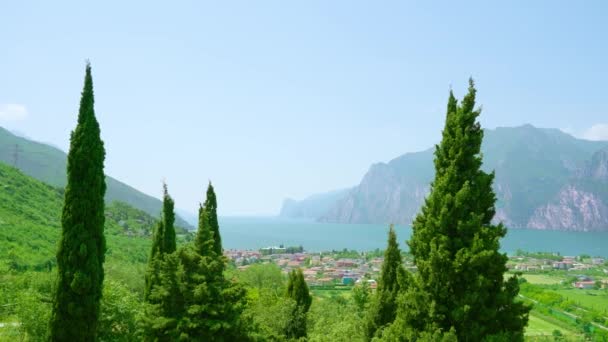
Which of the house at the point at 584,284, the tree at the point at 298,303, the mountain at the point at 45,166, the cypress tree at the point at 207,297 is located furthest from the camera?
the mountain at the point at 45,166

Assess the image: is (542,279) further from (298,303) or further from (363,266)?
(298,303)

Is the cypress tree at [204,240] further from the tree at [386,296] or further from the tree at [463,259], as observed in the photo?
the tree at [386,296]

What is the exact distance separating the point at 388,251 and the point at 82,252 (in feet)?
35.5

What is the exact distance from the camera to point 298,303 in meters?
26.7

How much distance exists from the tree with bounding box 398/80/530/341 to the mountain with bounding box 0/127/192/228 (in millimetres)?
152418

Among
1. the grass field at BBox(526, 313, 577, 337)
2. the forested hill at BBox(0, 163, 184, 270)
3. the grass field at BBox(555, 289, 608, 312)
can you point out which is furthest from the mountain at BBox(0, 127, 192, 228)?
the grass field at BBox(526, 313, 577, 337)

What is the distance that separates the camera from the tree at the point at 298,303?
23.8 m

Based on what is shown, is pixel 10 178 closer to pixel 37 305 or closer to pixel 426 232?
pixel 37 305

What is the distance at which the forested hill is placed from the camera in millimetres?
39869

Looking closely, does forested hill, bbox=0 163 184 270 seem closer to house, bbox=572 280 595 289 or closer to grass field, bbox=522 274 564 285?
grass field, bbox=522 274 564 285

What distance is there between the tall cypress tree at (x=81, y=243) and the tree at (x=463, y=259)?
26.9ft

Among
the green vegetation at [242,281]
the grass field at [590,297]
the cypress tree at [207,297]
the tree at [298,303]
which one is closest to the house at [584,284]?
the grass field at [590,297]

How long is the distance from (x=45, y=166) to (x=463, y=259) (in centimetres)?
18309

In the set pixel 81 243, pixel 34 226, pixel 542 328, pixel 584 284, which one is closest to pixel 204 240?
pixel 81 243
